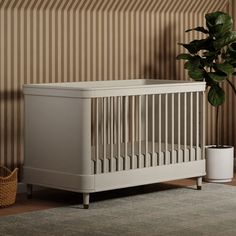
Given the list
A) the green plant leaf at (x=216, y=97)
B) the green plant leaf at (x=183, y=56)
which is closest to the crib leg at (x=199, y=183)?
the green plant leaf at (x=216, y=97)

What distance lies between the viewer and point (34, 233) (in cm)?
522

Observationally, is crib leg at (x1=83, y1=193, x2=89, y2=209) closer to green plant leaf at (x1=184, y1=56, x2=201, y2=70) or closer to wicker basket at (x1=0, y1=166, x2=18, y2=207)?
wicker basket at (x1=0, y1=166, x2=18, y2=207)

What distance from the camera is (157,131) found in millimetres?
6812

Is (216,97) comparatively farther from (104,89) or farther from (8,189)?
(8,189)

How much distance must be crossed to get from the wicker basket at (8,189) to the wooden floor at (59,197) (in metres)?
0.04

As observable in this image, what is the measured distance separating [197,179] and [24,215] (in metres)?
1.62

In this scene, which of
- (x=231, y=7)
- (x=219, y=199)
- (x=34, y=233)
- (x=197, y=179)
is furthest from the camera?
(x=231, y=7)

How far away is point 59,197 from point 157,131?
0.91 m

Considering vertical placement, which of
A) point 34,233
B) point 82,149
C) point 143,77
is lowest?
point 34,233

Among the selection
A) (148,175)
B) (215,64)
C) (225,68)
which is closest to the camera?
(148,175)

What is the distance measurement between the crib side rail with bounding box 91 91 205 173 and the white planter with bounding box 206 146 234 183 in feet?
1.25

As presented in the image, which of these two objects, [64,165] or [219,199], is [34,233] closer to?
[64,165]

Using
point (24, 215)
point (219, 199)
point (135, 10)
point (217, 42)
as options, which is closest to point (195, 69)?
point (217, 42)

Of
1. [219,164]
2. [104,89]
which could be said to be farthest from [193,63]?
[104,89]
